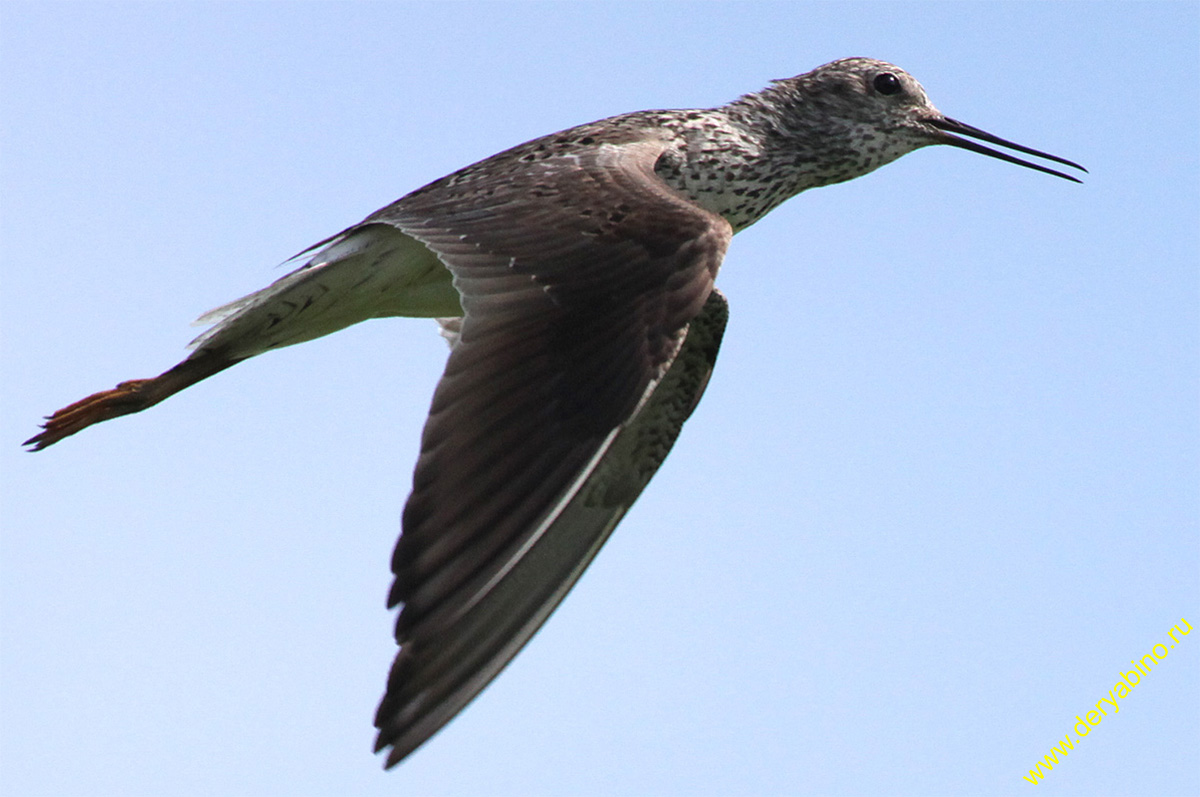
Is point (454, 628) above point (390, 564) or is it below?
below

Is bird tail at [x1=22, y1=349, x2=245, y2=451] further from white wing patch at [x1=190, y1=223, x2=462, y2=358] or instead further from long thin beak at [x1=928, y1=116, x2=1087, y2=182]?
long thin beak at [x1=928, y1=116, x2=1087, y2=182]

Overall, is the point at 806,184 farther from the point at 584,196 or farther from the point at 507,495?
the point at 507,495

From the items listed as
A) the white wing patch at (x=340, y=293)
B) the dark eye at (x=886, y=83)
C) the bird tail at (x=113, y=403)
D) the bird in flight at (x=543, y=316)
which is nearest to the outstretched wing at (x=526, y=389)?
the bird in flight at (x=543, y=316)

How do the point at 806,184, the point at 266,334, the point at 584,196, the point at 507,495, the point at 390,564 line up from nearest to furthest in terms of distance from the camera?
1. the point at 390,564
2. the point at 507,495
3. the point at 584,196
4. the point at 266,334
5. the point at 806,184

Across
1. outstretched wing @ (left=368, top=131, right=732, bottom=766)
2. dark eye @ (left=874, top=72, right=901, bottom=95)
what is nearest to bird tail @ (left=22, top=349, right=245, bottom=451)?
outstretched wing @ (left=368, top=131, right=732, bottom=766)

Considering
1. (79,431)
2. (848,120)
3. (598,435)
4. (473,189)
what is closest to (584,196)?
(473,189)

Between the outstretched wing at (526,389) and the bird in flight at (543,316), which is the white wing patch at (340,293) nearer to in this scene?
the bird in flight at (543,316)
